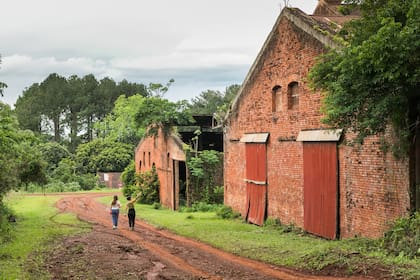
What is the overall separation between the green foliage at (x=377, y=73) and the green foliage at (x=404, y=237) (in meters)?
1.90

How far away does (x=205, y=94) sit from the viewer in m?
84.1

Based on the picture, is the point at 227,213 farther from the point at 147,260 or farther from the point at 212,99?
the point at 212,99

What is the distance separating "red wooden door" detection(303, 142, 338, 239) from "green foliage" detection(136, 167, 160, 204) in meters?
17.0

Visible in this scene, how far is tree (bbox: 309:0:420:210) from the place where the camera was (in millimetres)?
10062

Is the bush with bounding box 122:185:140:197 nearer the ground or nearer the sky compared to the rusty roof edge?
nearer the ground

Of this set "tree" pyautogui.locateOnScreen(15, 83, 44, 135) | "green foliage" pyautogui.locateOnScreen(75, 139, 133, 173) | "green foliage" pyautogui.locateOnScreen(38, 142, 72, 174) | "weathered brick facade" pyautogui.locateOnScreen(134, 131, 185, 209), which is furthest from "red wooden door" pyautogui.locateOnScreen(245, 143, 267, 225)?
"tree" pyautogui.locateOnScreen(15, 83, 44, 135)

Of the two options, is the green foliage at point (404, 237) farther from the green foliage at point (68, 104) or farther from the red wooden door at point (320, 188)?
the green foliage at point (68, 104)

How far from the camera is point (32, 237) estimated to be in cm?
1786

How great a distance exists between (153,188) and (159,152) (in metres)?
2.36

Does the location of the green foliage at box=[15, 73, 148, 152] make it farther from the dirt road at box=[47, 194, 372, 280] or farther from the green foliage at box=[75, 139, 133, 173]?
the dirt road at box=[47, 194, 372, 280]

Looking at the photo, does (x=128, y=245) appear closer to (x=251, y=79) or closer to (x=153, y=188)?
(x=251, y=79)

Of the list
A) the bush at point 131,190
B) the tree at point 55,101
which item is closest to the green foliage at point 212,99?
the tree at point 55,101

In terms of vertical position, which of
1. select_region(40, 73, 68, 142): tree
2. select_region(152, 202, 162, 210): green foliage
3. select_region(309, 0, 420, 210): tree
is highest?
select_region(40, 73, 68, 142): tree

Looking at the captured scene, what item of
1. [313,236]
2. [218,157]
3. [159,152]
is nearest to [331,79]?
[313,236]
